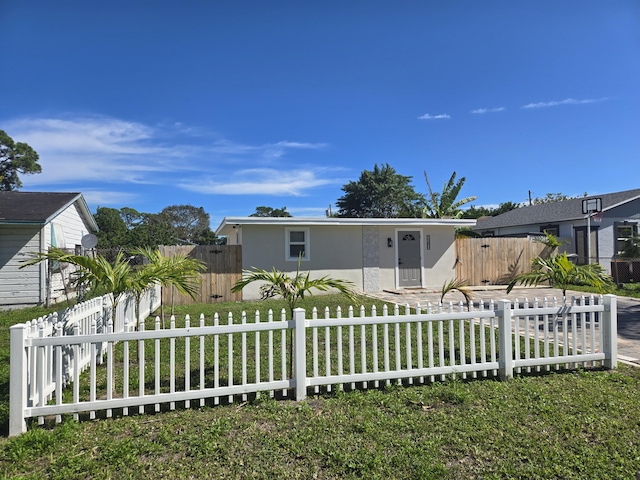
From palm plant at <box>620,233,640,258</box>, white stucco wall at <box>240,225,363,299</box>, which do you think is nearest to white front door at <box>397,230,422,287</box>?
white stucco wall at <box>240,225,363,299</box>

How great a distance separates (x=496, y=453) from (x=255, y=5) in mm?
8792

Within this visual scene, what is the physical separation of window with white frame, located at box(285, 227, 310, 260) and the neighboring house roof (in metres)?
7.53

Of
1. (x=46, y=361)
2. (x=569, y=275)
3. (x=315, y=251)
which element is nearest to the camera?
(x=46, y=361)

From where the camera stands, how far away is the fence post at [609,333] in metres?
4.64

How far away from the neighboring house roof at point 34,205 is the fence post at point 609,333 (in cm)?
1387

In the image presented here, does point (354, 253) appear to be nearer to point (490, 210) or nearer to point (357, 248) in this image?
point (357, 248)

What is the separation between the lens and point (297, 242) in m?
12.7

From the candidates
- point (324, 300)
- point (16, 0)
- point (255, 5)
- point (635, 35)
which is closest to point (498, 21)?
point (635, 35)

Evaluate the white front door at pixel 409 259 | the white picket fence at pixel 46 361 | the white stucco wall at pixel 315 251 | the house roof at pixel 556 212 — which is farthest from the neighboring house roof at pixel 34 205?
the house roof at pixel 556 212

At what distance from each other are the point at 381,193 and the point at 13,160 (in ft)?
121

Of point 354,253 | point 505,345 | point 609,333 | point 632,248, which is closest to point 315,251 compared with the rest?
point 354,253

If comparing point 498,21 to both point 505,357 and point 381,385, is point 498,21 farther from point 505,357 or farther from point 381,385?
point 381,385

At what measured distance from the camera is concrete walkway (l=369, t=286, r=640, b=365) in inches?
226

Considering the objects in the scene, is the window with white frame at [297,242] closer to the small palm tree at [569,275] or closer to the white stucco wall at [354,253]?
the white stucco wall at [354,253]
